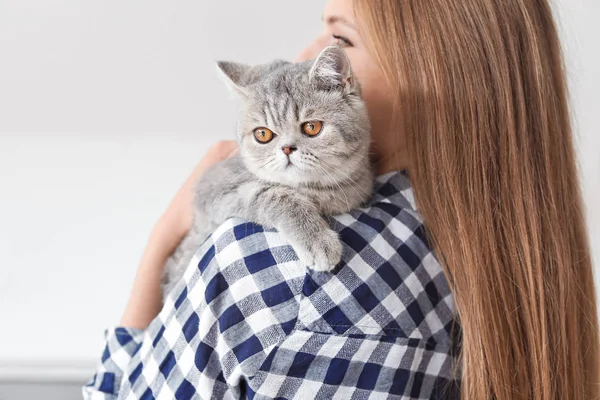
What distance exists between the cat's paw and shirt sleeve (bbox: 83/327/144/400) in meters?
0.43

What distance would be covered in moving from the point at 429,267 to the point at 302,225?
0.23 meters

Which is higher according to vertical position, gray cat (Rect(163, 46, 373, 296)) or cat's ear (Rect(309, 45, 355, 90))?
cat's ear (Rect(309, 45, 355, 90))

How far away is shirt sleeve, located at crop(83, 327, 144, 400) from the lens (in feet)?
3.74

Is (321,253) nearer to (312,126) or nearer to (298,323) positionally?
(298,323)

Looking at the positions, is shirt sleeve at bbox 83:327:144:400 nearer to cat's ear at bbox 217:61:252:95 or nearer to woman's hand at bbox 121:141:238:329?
woman's hand at bbox 121:141:238:329

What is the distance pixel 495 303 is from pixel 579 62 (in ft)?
3.98

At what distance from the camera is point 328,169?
1.12 m

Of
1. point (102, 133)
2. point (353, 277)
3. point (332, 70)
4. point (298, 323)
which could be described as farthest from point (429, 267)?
point (102, 133)

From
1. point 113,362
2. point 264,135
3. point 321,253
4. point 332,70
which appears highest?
point 332,70

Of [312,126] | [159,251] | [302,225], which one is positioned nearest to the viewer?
[302,225]

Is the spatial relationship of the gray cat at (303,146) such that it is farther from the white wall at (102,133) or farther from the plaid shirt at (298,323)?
the white wall at (102,133)

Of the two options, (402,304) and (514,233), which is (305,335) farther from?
(514,233)

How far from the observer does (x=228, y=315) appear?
0.89m

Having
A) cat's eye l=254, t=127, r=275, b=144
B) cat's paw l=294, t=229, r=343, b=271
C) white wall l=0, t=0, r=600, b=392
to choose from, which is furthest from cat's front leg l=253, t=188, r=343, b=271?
white wall l=0, t=0, r=600, b=392
